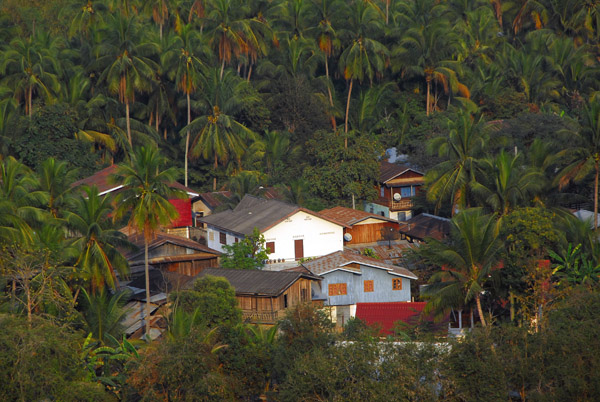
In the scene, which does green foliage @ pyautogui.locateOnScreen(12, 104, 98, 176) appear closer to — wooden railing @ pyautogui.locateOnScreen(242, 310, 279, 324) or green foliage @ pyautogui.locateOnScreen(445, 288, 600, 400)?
wooden railing @ pyautogui.locateOnScreen(242, 310, 279, 324)

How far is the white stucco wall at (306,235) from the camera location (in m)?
50.1

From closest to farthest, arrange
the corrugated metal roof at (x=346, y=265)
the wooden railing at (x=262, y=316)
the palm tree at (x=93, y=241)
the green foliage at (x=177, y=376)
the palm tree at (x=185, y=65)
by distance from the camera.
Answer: the green foliage at (x=177, y=376)
the palm tree at (x=93, y=241)
the wooden railing at (x=262, y=316)
the corrugated metal roof at (x=346, y=265)
the palm tree at (x=185, y=65)

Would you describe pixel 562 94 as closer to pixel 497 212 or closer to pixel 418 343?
pixel 497 212

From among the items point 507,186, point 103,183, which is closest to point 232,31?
point 103,183

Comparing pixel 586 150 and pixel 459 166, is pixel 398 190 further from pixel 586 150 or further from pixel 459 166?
pixel 586 150

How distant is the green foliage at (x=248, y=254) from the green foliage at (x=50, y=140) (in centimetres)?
2036

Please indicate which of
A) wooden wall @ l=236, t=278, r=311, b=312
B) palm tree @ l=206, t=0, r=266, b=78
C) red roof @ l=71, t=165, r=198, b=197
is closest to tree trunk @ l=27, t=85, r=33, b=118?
red roof @ l=71, t=165, r=198, b=197

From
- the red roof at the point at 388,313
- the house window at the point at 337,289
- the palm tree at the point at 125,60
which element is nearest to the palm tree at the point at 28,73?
the palm tree at the point at 125,60

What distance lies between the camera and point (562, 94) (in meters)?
71.9

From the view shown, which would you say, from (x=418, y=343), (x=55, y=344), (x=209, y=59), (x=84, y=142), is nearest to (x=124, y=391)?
(x=55, y=344)

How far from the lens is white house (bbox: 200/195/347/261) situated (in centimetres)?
4988

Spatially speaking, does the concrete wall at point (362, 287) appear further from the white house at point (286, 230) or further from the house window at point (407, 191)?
the house window at point (407, 191)

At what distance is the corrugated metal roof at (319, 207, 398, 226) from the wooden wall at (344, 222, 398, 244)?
16.0 inches

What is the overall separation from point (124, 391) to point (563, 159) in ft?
93.1
